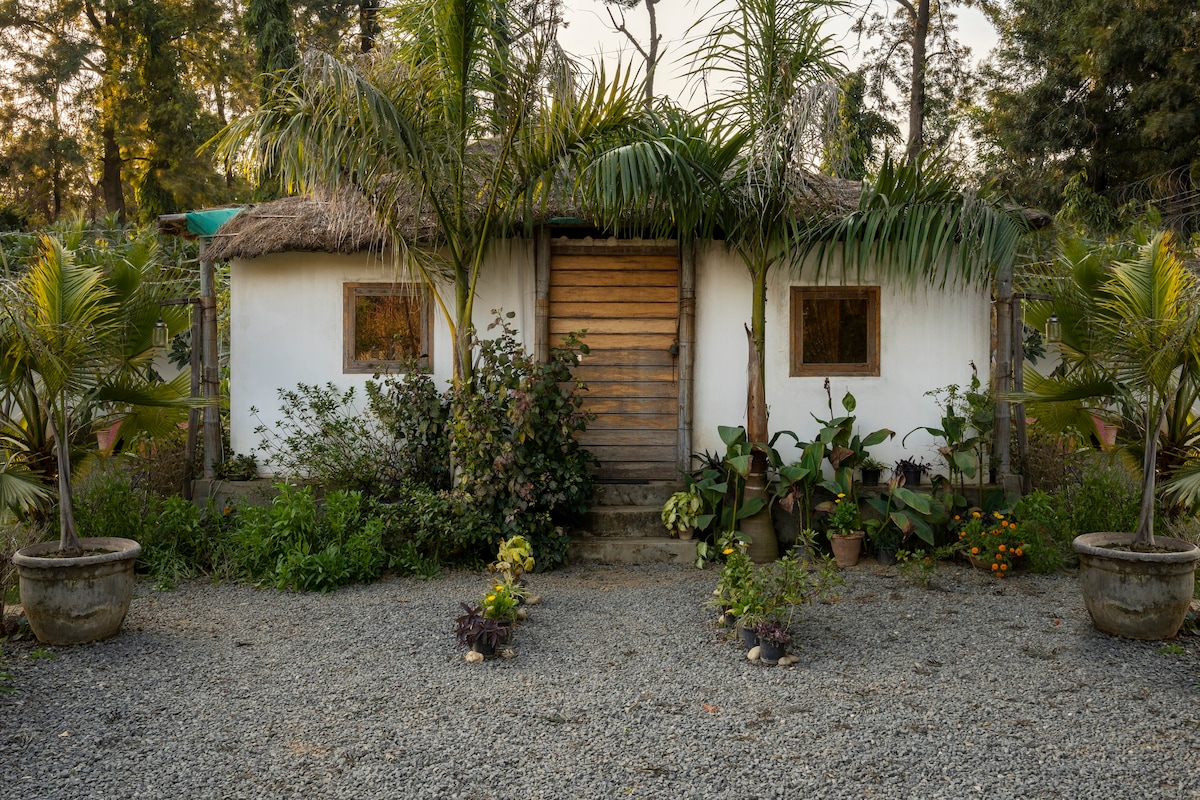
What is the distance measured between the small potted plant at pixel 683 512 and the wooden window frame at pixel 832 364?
57.1 inches

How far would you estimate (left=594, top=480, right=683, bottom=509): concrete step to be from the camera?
285 inches

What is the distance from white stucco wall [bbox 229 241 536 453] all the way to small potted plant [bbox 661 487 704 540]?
1896 millimetres

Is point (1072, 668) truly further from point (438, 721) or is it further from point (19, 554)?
point (19, 554)

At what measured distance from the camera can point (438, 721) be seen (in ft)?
12.5

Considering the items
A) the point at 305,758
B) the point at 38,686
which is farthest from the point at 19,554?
the point at 305,758

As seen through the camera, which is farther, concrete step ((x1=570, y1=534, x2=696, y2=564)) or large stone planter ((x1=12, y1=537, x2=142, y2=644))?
concrete step ((x1=570, y1=534, x2=696, y2=564))

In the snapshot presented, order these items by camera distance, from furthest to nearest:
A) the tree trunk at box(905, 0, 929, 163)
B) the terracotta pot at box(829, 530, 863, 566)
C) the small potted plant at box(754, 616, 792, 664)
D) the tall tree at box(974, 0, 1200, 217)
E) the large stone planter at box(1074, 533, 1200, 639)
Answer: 1. the tree trunk at box(905, 0, 929, 163)
2. the tall tree at box(974, 0, 1200, 217)
3. the terracotta pot at box(829, 530, 863, 566)
4. the large stone planter at box(1074, 533, 1200, 639)
5. the small potted plant at box(754, 616, 792, 664)

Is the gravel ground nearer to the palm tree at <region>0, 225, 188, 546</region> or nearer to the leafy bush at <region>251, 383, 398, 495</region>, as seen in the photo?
the palm tree at <region>0, 225, 188, 546</region>

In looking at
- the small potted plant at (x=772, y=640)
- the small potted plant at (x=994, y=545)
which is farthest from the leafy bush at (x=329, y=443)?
the small potted plant at (x=994, y=545)

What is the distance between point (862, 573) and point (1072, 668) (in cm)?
214

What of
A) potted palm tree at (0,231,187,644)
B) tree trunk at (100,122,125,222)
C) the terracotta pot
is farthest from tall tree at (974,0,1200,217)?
tree trunk at (100,122,125,222)

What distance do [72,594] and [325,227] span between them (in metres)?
3.45

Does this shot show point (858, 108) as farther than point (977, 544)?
Yes

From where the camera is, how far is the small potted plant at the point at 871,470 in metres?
7.31
